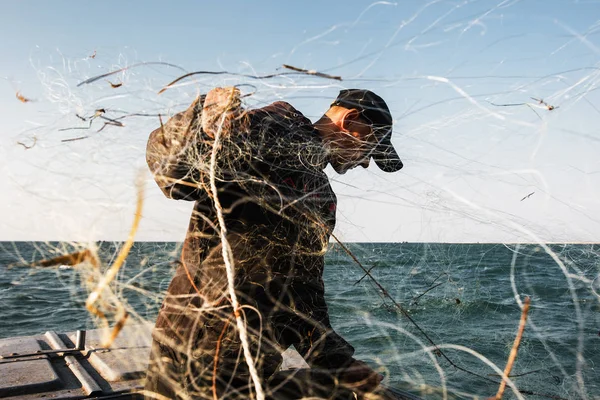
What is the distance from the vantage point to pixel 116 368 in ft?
11.2

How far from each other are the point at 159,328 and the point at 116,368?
185cm

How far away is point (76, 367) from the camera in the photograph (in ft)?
11.3

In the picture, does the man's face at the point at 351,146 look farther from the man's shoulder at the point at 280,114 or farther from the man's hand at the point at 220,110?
the man's hand at the point at 220,110

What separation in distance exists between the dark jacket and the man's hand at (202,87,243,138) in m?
0.03

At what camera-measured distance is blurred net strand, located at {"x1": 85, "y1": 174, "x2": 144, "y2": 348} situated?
1.24m

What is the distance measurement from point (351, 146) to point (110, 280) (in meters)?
1.10

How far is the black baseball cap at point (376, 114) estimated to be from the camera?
2.06 m

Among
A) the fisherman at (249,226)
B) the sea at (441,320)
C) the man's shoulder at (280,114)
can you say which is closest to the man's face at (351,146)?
the fisherman at (249,226)

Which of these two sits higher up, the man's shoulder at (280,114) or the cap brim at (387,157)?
the man's shoulder at (280,114)

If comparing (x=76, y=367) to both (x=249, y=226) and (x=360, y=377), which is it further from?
(x=249, y=226)

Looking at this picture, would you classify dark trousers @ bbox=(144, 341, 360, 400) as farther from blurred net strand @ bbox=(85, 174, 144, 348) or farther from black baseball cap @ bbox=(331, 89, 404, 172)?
black baseball cap @ bbox=(331, 89, 404, 172)

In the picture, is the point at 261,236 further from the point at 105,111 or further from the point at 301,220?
the point at 105,111

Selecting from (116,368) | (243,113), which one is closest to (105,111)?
(243,113)

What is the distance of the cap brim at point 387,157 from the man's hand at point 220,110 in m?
0.79
